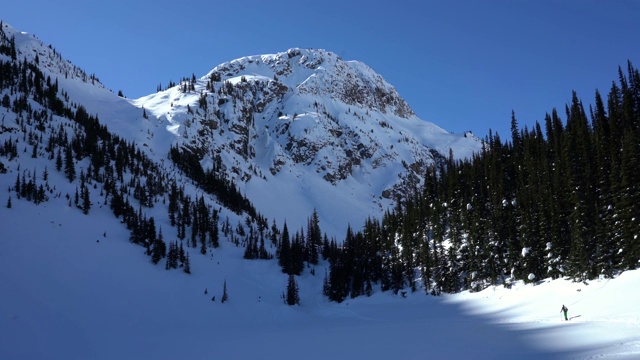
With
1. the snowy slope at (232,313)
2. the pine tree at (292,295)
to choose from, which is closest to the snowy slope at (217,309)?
the snowy slope at (232,313)

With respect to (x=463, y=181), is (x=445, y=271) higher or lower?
lower

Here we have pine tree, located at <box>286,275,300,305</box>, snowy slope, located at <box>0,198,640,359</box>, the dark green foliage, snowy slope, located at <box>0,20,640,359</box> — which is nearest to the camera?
snowy slope, located at <box>0,198,640,359</box>

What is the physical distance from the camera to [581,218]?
178ft

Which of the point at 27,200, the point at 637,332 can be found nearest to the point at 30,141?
the point at 27,200

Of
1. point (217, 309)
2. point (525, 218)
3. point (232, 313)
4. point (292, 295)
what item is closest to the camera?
point (525, 218)

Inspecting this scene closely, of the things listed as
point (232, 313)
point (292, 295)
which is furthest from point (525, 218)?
point (232, 313)

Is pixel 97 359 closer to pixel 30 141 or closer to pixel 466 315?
pixel 466 315

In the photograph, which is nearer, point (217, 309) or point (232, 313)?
point (217, 309)

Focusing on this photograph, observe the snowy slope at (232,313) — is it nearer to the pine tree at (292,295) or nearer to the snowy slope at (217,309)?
the snowy slope at (217,309)

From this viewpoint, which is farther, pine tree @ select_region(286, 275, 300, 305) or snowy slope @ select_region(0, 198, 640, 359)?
pine tree @ select_region(286, 275, 300, 305)

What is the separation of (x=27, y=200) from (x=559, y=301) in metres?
86.3

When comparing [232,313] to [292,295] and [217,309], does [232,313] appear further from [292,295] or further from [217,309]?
[292,295]

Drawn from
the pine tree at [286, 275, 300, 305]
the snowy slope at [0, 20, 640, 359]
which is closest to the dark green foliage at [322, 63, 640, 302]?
the snowy slope at [0, 20, 640, 359]

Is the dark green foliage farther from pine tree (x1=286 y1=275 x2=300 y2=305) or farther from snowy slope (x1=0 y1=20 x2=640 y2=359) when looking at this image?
pine tree (x1=286 y1=275 x2=300 y2=305)
